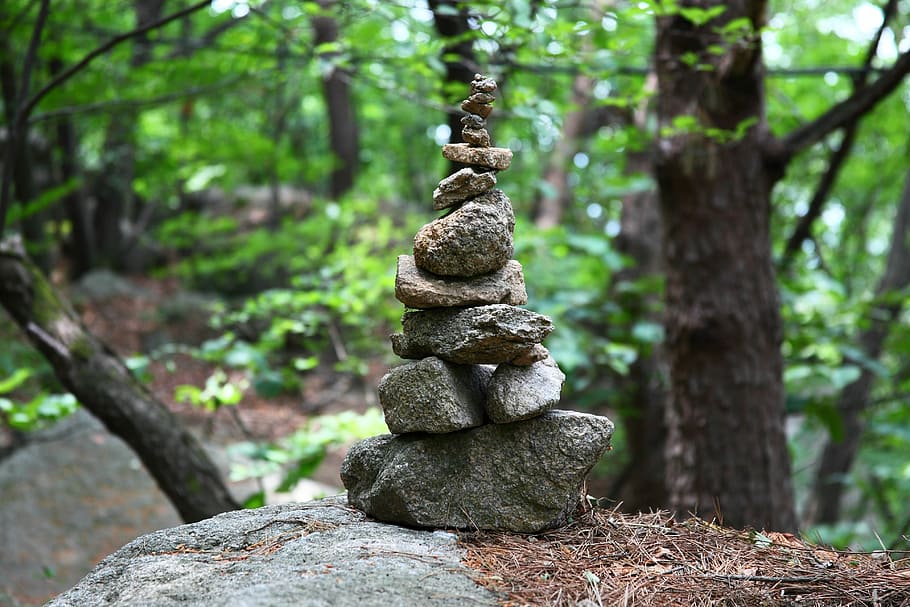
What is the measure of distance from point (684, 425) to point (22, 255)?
438 cm

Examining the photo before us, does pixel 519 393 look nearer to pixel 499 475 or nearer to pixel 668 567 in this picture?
pixel 499 475

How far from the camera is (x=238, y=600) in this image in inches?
86.0

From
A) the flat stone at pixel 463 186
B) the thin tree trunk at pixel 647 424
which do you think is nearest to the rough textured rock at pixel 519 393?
the flat stone at pixel 463 186

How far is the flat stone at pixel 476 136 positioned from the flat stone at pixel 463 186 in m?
0.12

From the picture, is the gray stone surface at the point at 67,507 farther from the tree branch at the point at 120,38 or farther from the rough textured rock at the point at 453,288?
the rough textured rock at the point at 453,288

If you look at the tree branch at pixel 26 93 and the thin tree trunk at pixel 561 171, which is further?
the thin tree trunk at pixel 561 171

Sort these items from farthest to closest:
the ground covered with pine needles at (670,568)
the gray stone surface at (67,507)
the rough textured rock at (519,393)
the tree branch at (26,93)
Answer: the gray stone surface at (67,507)
the tree branch at (26,93)
the rough textured rock at (519,393)
the ground covered with pine needles at (670,568)

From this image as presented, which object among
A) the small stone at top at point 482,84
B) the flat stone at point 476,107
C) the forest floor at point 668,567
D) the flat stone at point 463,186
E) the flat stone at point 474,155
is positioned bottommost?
the forest floor at point 668,567

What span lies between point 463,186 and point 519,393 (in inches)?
32.5

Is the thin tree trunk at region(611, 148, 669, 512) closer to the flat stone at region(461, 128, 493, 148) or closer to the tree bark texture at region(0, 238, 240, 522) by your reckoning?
the tree bark texture at region(0, 238, 240, 522)

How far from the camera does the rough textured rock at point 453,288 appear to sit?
288cm

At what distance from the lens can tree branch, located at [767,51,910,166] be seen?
473 centimetres

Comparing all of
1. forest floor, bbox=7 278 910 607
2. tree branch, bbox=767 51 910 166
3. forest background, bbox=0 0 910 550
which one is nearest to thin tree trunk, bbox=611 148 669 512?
forest background, bbox=0 0 910 550

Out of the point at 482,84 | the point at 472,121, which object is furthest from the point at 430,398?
the point at 482,84
